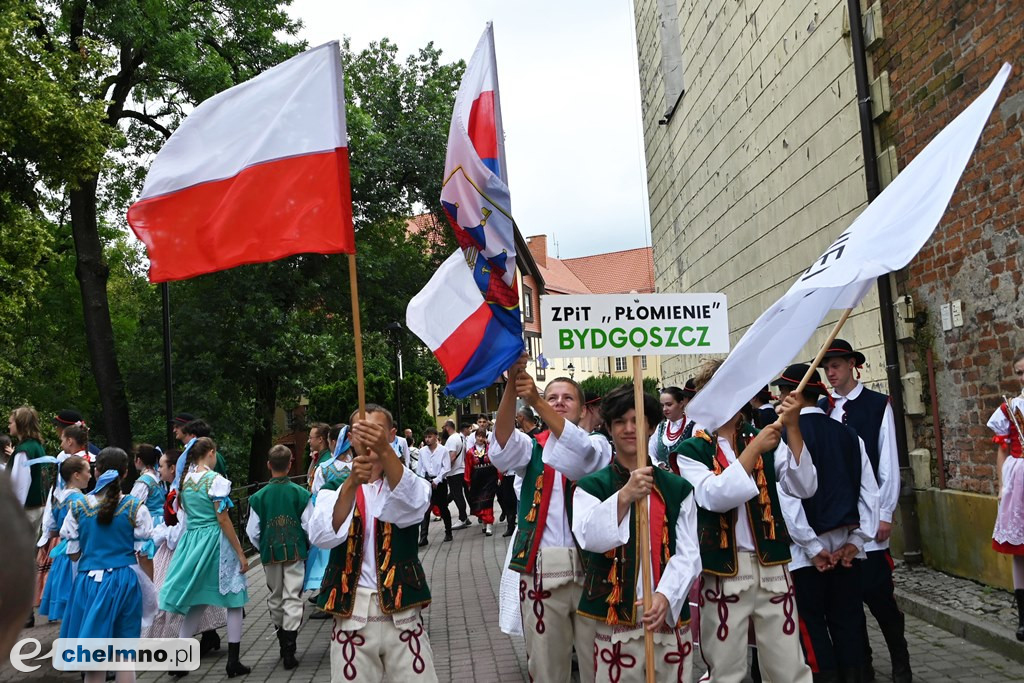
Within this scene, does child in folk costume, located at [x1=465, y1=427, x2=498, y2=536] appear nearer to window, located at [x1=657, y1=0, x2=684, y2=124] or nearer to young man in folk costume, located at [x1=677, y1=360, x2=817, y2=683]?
window, located at [x1=657, y1=0, x2=684, y2=124]

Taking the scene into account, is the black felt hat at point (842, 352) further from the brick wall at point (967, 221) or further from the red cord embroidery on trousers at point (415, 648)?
the red cord embroidery on trousers at point (415, 648)

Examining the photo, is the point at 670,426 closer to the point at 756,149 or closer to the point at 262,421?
the point at 756,149

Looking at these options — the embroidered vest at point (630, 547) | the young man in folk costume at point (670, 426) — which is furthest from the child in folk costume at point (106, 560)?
the embroidered vest at point (630, 547)

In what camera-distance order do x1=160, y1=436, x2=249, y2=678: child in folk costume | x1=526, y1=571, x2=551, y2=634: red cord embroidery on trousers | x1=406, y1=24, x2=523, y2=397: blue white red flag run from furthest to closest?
1. x1=160, y1=436, x2=249, y2=678: child in folk costume
2. x1=526, y1=571, x2=551, y2=634: red cord embroidery on trousers
3. x1=406, y1=24, x2=523, y2=397: blue white red flag

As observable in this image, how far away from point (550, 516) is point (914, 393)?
198 inches

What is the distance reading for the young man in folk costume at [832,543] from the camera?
5.65 m

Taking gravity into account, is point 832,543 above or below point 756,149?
below

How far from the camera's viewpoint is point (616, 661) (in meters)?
4.44

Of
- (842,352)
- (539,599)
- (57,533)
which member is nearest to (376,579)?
(539,599)

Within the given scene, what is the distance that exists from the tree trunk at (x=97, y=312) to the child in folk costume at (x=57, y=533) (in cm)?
1035

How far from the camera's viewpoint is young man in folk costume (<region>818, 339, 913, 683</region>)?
5.97m

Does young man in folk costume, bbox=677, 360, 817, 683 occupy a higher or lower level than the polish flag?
lower

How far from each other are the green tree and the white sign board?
1493 centimetres
